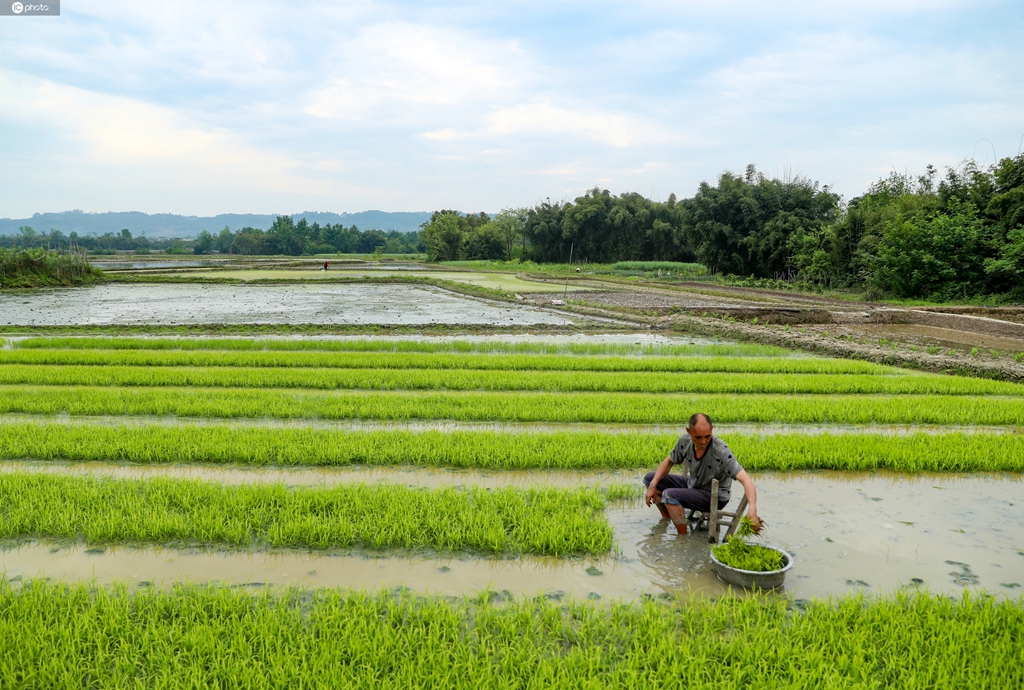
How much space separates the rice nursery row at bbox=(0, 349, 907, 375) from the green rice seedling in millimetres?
6885

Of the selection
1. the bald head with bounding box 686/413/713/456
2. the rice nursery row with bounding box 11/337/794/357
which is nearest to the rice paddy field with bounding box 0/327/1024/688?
the bald head with bounding box 686/413/713/456

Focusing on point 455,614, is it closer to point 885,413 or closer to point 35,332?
point 885,413

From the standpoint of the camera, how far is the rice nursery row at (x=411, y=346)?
1243 cm

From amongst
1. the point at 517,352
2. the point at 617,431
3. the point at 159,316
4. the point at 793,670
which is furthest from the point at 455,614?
the point at 159,316

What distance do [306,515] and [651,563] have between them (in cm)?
222

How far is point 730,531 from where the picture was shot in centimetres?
401

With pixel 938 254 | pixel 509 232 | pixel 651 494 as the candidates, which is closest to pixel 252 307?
pixel 651 494

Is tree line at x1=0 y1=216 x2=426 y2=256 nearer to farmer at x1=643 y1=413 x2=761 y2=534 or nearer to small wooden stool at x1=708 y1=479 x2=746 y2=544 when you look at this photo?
farmer at x1=643 y1=413 x2=761 y2=534

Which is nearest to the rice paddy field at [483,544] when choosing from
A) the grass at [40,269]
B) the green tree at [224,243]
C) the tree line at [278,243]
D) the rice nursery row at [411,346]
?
the rice nursery row at [411,346]

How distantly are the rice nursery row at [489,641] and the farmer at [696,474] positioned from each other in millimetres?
828

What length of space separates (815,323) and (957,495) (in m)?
12.4

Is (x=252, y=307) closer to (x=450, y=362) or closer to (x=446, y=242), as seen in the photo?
(x=450, y=362)

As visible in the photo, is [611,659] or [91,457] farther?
[91,457]

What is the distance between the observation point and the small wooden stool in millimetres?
3887
